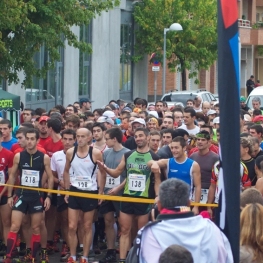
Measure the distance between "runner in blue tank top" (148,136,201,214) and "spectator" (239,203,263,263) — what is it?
14.5 feet

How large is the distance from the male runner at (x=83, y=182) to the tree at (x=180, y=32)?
102ft

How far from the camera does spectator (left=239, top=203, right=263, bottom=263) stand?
6297 millimetres

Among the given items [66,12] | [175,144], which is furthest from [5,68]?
[175,144]

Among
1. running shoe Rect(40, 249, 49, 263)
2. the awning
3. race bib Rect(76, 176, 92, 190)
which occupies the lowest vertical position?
running shoe Rect(40, 249, 49, 263)

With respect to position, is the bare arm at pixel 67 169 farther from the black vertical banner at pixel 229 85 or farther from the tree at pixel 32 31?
the tree at pixel 32 31

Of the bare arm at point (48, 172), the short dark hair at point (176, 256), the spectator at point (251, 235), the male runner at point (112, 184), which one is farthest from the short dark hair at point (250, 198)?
the bare arm at point (48, 172)

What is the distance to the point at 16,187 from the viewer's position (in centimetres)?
1178

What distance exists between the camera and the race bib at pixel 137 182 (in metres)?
11.3

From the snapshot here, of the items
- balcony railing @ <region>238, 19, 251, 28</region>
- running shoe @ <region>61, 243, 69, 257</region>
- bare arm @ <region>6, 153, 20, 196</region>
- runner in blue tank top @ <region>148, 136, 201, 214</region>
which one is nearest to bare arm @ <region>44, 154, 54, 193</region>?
bare arm @ <region>6, 153, 20, 196</region>

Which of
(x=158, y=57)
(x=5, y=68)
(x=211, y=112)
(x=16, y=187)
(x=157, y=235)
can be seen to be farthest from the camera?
(x=158, y=57)

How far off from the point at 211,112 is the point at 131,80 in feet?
85.7

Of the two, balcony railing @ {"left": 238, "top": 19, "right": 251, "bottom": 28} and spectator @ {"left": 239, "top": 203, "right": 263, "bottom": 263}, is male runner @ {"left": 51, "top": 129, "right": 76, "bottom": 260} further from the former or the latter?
balcony railing @ {"left": 238, "top": 19, "right": 251, "bottom": 28}

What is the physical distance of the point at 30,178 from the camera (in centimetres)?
1166

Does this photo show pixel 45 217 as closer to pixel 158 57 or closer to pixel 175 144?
pixel 175 144
